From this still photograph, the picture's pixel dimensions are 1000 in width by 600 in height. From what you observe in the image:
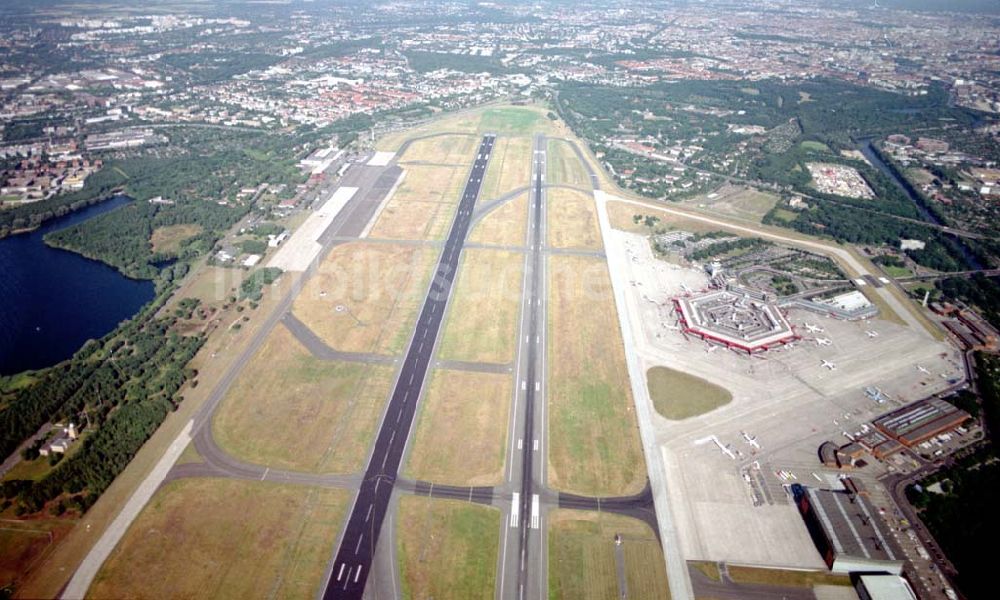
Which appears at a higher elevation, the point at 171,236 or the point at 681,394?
the point at 171,236

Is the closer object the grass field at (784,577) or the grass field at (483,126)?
the grass field at (784,577)

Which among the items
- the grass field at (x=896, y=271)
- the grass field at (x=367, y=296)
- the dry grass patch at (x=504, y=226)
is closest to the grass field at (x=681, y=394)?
the grass field at (x=367, y=296)

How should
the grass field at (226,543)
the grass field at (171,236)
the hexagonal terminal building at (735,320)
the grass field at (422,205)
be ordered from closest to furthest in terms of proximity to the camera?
the grass field at (226,543) < the hexagonal terminal building at (735,320) < the grass field at (171,236) < the grass field at (422,205)

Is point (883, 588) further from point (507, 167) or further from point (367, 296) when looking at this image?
point (507, 167)

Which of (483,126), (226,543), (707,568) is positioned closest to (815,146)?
(483,126)

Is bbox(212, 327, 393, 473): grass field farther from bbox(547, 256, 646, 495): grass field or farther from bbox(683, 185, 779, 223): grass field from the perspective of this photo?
bbox(683, 185, 779, 223): grass field

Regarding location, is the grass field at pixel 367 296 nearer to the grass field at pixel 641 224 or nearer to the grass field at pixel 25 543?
the grass field at pixel 25 543
